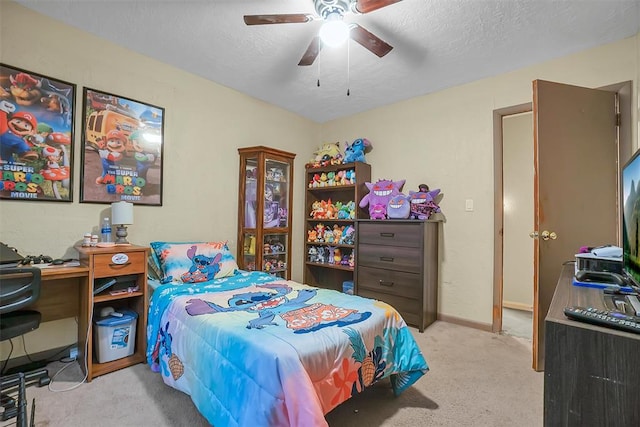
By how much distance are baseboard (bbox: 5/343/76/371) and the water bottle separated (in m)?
0.85

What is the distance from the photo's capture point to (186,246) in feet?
8.57

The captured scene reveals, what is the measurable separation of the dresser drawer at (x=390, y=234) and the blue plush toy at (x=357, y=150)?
0.88 metres

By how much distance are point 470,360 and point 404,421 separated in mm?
1011

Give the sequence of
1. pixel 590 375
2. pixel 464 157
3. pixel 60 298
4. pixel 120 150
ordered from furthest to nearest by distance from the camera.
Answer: pixel 464 157 < pixel 120 150 < pixel 60 298 < pixel 590 375

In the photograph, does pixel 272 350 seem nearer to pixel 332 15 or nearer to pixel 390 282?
pixel 332 15

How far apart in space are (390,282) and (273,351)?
2109 millimetres

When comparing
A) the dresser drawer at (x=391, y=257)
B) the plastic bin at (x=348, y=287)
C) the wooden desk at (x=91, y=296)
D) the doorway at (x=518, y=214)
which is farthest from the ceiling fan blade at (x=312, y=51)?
the doorway at (x=518, y=214)

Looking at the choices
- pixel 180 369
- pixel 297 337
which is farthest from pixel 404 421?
pixel 180 369

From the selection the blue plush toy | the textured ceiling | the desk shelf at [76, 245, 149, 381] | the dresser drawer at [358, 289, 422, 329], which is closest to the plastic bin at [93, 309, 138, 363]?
the desk shelf at [76, 245, 149, 381]

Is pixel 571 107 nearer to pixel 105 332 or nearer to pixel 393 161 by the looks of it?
pixel 393 161

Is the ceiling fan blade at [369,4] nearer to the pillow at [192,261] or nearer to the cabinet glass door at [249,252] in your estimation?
the pillow at [192,261]

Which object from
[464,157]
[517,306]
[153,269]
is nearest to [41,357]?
[153,269]

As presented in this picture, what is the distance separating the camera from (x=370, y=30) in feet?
7.21

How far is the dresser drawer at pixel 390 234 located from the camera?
115 inches
